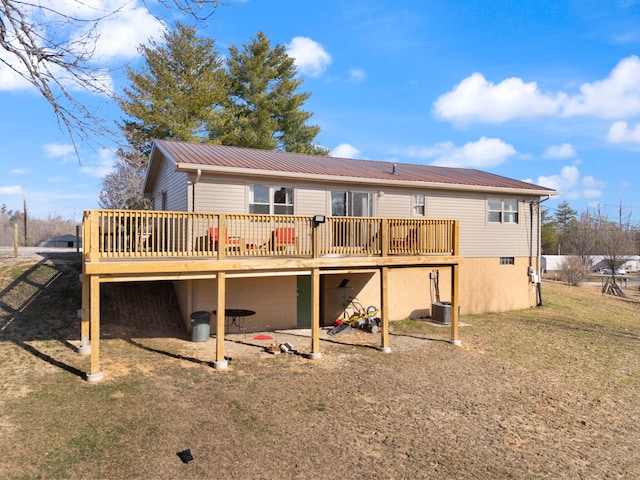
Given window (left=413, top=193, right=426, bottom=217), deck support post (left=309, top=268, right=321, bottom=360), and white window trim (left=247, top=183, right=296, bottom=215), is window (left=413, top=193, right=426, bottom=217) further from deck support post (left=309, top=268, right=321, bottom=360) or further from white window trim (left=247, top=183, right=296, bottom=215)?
deck support post (left=309, top=268, right=321, bottom=360)

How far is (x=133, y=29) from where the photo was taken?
193 inches

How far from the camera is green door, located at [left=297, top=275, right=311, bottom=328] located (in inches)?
540

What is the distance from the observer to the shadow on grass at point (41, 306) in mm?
10127

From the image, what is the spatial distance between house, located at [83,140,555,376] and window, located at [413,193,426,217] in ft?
0.14

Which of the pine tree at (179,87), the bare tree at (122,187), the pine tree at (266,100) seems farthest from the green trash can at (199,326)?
the bare tree at (122,187)

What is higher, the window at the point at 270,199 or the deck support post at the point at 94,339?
the window at the point at 270,199

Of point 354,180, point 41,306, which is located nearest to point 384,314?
point 354,180

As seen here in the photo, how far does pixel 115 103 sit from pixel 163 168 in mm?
11235

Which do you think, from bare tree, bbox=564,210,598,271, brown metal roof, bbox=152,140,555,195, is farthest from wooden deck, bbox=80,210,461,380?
bare tree, bbox=564,210,598,271

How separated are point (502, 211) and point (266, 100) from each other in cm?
1822

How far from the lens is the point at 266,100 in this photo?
1126 inches

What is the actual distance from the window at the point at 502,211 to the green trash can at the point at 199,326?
11714mm

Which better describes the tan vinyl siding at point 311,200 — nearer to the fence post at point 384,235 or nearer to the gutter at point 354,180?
the gutter at point 354,180

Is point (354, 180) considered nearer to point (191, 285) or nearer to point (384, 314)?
point (384, 314)
